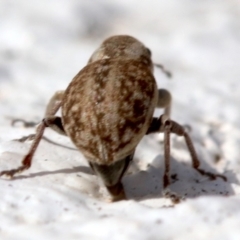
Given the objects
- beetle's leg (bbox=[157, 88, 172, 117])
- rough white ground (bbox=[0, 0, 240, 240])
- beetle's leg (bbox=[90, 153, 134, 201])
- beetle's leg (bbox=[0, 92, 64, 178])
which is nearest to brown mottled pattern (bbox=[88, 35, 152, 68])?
beetle's leg (bbox=[157, 88, 172, 117])

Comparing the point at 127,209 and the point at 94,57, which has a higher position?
the point at 94,57

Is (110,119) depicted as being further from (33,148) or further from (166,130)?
(33,148)

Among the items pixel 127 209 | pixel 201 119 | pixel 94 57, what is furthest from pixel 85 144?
pixel 201 119

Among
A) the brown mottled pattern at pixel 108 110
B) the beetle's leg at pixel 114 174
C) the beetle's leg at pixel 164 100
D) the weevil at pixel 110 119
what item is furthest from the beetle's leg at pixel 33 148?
the beetle's leg at pixel 164 100

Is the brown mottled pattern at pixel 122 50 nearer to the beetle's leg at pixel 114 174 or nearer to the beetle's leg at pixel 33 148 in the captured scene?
the beetle's leg at pixel 33 148

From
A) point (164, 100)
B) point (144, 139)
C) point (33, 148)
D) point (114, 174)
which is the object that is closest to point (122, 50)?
point (164, 100)

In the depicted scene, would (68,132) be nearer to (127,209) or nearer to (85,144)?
(85,144)
